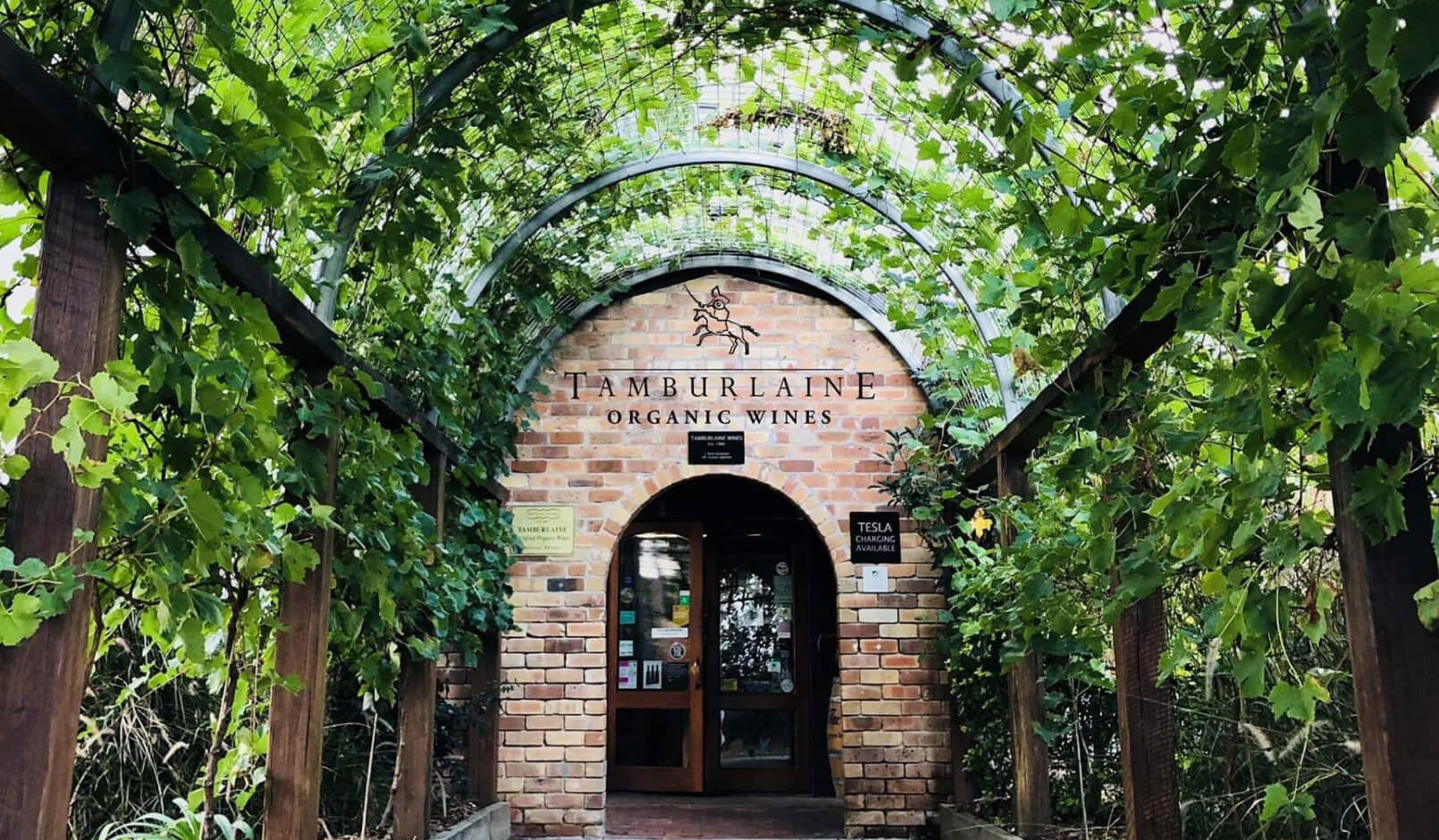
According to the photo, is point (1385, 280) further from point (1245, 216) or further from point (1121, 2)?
point (1121, 2)

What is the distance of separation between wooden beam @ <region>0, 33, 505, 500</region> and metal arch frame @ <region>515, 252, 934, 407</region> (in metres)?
3.61

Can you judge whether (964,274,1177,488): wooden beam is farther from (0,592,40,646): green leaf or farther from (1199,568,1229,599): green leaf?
(0,592,40,646): green leaf

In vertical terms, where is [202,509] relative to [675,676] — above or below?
above

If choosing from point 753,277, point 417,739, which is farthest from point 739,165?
point 417,739

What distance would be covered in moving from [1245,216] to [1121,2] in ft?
2.17

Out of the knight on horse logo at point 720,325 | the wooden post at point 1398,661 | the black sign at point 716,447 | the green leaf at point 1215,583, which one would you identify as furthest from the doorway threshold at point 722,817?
the wooden post at point 1398,661

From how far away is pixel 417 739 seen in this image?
4.22m

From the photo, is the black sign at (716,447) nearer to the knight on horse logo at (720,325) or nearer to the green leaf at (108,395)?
the knight on horse logo at (720,325)

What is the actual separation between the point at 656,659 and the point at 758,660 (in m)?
0.73

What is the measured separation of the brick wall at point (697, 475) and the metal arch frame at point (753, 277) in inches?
2.9

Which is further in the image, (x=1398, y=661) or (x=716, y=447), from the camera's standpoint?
(x=716, y=447)

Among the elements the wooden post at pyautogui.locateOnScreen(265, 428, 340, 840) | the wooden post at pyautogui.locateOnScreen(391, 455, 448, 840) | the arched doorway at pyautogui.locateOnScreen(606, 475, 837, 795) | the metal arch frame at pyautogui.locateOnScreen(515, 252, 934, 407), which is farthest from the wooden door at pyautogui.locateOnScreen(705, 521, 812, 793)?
the wooden post at pyautogui.locateOnScreen(265, 428, 340, 840)

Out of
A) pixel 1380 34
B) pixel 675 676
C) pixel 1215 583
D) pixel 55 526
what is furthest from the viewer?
pixel 675 676

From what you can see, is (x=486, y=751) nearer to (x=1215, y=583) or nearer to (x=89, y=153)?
(x=89, y=153)
